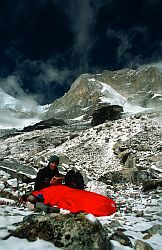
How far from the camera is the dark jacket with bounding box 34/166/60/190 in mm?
11500

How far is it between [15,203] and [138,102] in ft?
436

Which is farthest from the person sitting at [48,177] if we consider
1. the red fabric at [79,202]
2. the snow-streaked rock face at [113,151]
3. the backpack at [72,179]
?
the snow-streaked rock face at [113,151]

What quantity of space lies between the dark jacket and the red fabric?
1.10m

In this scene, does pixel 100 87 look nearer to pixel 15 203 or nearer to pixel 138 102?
pixel 138 102

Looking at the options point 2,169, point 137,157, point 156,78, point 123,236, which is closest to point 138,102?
point 156,78

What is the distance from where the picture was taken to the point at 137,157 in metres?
29.9

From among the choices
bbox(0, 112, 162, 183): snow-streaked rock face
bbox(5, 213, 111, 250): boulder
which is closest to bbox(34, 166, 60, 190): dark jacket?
bbox(5, 213, 111, 250): boulder

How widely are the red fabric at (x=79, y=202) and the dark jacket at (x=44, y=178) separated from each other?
110 cm

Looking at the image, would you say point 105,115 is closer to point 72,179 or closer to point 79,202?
point 72,179

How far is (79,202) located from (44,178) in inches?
93.5

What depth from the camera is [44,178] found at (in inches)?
459

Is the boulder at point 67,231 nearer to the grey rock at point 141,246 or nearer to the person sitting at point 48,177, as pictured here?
the grey rock at point 141,246

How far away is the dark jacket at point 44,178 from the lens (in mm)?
11500

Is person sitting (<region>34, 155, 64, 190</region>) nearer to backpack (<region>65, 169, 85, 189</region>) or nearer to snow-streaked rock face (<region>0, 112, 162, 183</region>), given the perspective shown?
backpack (<region>65, 169, 85, 189</region>)
